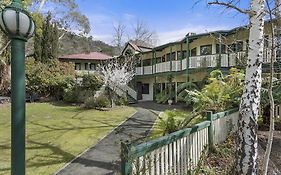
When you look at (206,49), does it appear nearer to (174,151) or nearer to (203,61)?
(203,61)

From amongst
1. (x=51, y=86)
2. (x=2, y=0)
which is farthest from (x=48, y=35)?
(x=2, y=0)

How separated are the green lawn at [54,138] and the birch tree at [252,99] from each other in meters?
4.66

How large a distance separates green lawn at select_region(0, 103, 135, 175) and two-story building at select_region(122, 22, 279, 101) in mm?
8119

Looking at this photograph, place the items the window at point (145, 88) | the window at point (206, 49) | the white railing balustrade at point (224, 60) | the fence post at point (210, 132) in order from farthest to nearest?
the window at point (145, 88) → the window at point (206, 49) → the white railing balustrade at point (224, 60) → the fence post at point (210, 132)

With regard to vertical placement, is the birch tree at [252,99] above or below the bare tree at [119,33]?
below

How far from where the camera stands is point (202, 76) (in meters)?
22.1

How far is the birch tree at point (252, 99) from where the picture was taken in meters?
4.87

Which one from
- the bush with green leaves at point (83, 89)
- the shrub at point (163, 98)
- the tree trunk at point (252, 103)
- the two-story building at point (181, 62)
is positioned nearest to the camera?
the tree trunk at point (252, 103)

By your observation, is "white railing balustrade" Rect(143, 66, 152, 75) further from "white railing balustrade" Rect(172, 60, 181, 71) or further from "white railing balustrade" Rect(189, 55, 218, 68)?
"white railing balustrade" Rect(189, 55, 218, 68)

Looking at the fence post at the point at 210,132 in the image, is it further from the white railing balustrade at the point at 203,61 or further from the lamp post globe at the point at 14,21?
the white railing balustrade at the point at 203,61

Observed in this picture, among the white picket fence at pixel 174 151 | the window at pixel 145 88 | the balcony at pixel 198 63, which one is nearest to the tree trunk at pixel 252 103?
the white picket fence at pixel 174 151

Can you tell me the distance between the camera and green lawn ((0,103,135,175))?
734 cm

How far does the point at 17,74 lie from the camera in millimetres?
3146

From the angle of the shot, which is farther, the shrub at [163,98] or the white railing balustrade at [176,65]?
the shrub at [163,98]
